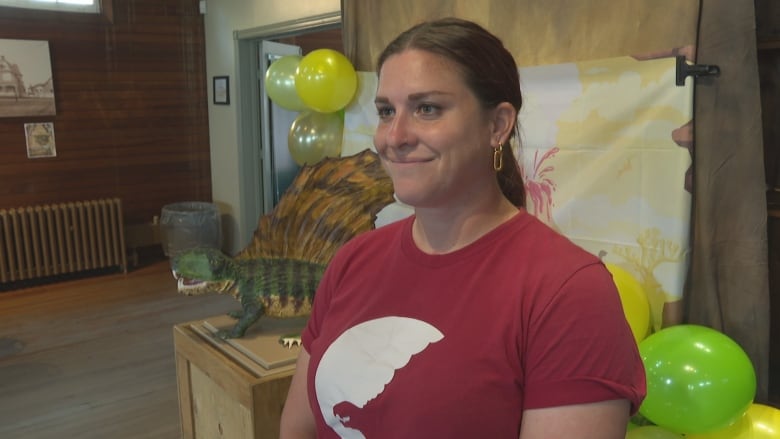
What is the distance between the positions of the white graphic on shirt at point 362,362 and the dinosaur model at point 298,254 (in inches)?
43.5

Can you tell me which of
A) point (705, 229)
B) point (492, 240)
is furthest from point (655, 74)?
point (492, 240)

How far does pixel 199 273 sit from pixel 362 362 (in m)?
1.27

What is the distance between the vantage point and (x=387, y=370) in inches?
37.4

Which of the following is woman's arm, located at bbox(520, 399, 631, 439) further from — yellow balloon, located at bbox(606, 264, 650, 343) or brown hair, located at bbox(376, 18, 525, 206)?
yellow balloon, located at bbox(606, 264, 650, 343)

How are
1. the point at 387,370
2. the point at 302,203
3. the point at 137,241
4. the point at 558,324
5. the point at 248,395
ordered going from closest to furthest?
the point at 558,324 < the point at 387,370 < the point at 248,395 < the point at 302,203 < the point at 137,241

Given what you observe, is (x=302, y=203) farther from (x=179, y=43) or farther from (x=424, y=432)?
(x=179, y=43)

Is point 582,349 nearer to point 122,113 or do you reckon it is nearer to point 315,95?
point 315,95

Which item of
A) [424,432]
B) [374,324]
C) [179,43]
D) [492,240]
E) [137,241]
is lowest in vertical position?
[137,241]

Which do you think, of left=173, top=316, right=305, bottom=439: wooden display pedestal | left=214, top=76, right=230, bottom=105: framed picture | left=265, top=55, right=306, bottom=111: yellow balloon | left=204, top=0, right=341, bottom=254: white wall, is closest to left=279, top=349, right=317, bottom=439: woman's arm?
left=173, top=316, right=305, bottom=439: wooden display pedestal

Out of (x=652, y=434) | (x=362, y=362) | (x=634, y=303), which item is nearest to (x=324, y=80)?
(x=634, y=303)

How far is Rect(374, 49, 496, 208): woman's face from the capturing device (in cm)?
92

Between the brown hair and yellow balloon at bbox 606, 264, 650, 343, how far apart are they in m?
1.17

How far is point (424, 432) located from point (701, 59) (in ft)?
5.29

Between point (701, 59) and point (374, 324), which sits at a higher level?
point (701, 59)
